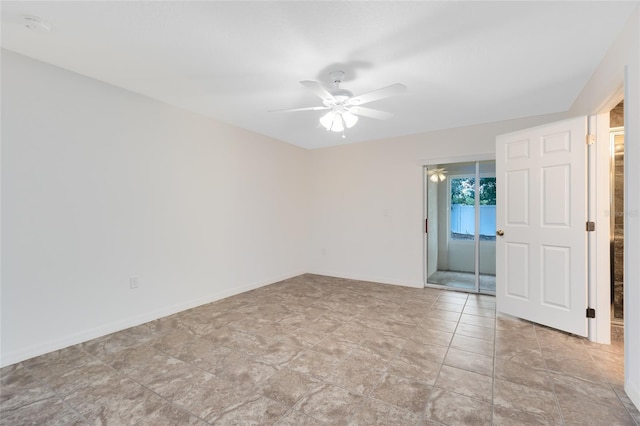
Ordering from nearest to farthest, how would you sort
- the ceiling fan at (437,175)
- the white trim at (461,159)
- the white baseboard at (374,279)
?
the white trim at (461,159)
the white baseboard at (374,279)
the ceiling fan at (437,175)

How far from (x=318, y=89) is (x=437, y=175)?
320 cm

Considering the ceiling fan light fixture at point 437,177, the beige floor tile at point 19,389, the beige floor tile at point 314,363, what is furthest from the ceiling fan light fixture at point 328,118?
the beige floor tile at point 19,389

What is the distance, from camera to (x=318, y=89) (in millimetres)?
2182

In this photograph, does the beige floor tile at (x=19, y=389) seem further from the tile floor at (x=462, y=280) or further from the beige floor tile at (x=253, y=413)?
the tile floor at (x=462, y=280)

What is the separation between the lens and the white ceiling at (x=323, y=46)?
176 cm

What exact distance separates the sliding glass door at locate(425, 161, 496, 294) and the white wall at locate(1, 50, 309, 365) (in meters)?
3.00

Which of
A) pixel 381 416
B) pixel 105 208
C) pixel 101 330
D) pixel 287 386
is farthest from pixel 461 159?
pixel 101 330

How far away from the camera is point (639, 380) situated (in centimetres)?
168

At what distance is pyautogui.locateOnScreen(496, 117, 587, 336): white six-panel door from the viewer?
2664 millimetres

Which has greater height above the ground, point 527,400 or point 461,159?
point 461,159

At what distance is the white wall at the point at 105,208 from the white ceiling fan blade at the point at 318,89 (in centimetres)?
200

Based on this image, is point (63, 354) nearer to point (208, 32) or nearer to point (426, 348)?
point (208, 32)

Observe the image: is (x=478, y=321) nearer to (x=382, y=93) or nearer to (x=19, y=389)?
(x=382, y=93)

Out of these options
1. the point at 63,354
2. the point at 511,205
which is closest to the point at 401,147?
the point at 511,205
